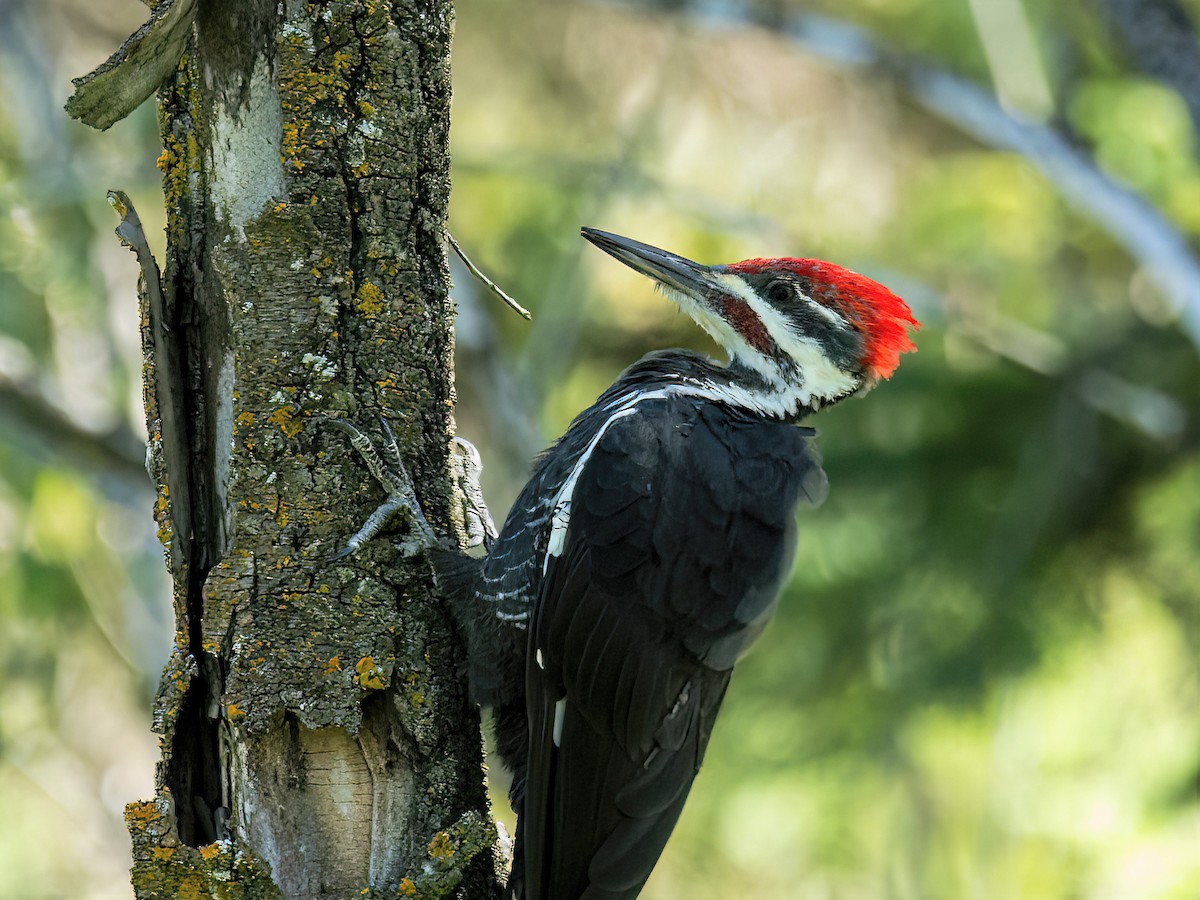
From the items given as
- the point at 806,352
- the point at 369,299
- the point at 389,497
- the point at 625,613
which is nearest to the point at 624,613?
the point at 625,613

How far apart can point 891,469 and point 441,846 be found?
9.61 feet

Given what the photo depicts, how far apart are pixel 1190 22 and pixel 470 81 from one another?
3929mm

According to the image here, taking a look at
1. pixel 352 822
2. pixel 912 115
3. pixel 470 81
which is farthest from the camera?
pixel 912 115

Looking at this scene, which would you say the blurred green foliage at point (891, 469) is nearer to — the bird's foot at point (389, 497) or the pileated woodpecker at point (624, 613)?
the pileated woodpecker at point (624, 613)

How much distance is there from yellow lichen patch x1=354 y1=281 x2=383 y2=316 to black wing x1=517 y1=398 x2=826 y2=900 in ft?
1.65

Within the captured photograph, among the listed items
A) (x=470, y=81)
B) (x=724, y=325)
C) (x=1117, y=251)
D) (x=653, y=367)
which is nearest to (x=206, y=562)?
(x=653, y=367)

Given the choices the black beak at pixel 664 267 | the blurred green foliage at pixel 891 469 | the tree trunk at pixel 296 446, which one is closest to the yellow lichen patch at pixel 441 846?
the tree trunk at pixel 296 446

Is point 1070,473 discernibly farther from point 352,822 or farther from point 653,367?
point 352,822

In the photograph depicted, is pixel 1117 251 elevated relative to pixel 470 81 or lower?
lower

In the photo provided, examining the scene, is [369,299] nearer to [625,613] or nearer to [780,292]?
[625,613]

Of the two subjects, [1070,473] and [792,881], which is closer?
[1070,473]

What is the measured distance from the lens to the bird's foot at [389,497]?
2.04 metres

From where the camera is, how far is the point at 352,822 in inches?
76.7

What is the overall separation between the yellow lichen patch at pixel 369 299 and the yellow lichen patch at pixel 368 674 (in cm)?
57
